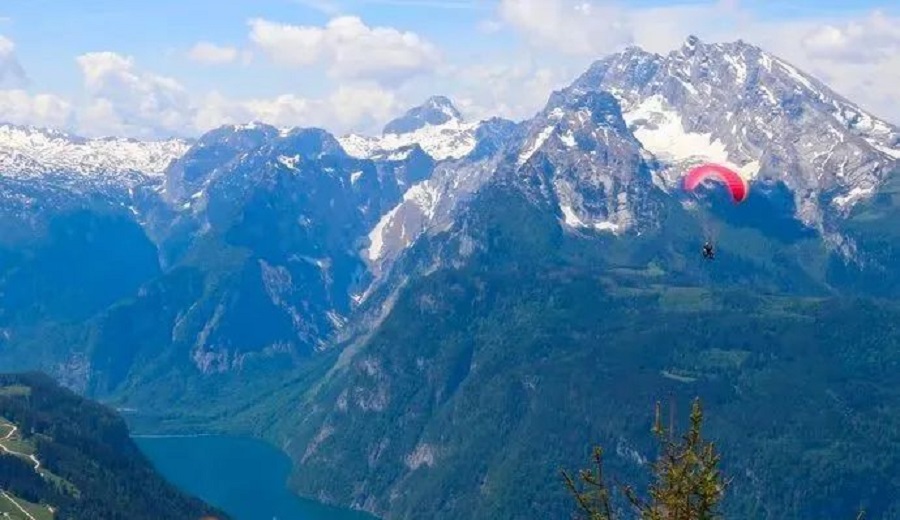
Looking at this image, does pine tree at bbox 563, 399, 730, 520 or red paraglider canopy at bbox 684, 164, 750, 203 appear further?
red paraglider canopy at bbox 684, 164, 750, 203

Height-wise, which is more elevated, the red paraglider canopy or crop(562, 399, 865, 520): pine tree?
the red paraglider canopy

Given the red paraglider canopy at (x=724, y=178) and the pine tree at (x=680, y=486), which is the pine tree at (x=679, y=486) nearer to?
the pine tree at (x=680, y=486)

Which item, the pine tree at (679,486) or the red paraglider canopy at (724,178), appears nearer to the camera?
the pine tree at (679,486)

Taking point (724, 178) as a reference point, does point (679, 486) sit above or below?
below

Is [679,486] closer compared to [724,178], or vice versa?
[679,486]

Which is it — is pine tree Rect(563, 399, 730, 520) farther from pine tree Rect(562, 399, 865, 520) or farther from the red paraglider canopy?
the red paraglider canopy

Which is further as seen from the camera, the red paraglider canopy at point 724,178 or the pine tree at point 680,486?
the red paraglider canopy at point 724,178

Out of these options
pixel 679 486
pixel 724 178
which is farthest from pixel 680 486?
pixel 724 178

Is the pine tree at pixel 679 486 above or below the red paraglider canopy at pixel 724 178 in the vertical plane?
below

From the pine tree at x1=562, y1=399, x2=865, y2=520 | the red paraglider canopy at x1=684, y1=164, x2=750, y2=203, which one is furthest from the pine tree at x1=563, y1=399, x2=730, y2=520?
the red paraglider canopy at x1=684, y1=164, x2=750, y2=203

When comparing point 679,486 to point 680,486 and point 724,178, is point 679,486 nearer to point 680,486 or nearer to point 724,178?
point 680,486

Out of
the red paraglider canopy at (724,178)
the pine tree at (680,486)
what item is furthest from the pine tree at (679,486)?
the red paraglider canopy at (724,178)

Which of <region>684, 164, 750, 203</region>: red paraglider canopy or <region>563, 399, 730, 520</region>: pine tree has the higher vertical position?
<region>684, 164, 750, 203</region>: red paraglider canopy

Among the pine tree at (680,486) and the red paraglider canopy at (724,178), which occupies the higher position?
the red paraglider canopy at (724,178)
